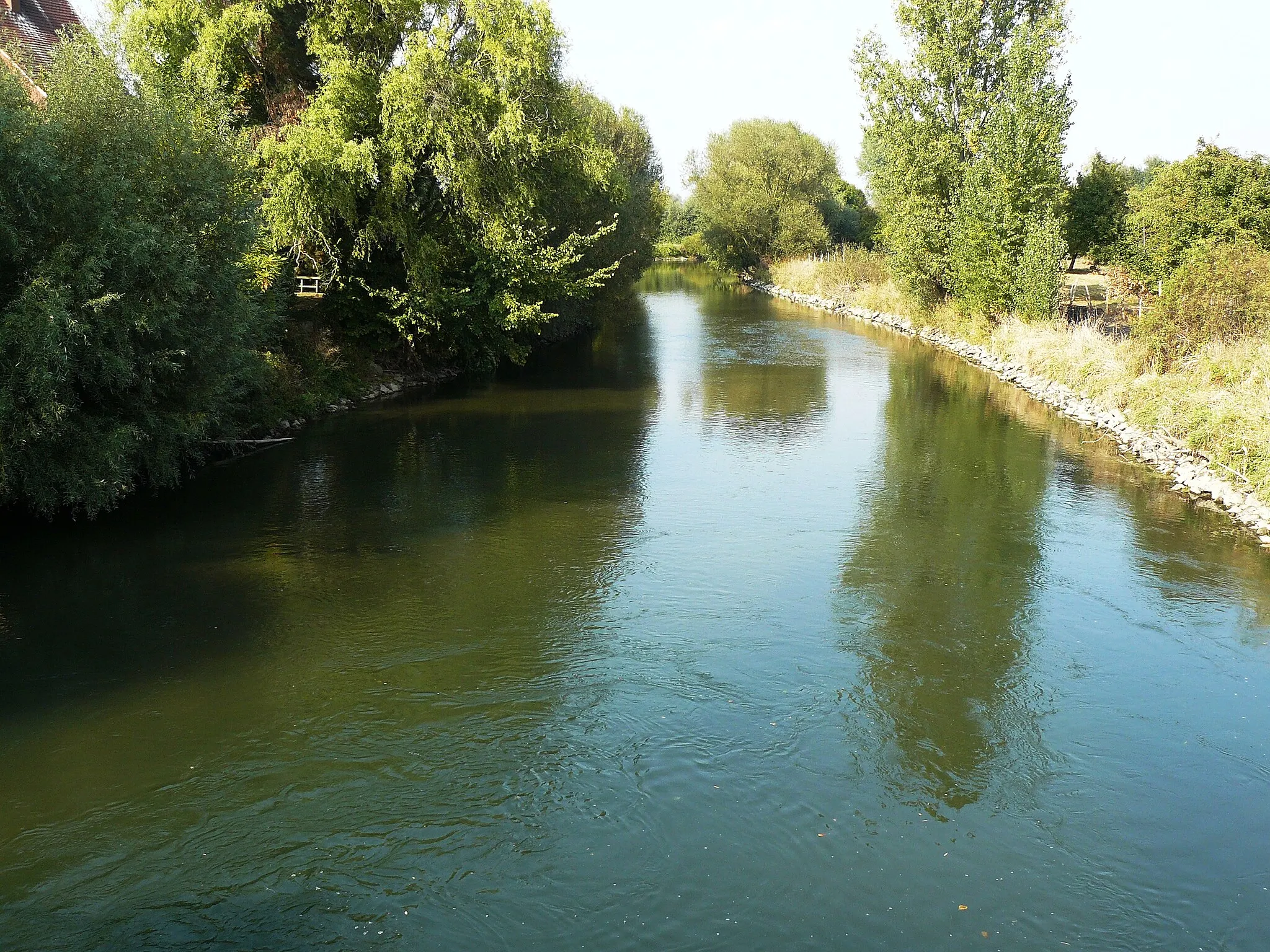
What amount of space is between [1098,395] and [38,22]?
30360 mm

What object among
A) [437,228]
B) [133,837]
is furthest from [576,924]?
[437,228]

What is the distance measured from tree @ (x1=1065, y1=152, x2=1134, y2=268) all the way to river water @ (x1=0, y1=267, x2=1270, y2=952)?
69.6 feet

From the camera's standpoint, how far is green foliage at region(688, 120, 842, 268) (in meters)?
60.6

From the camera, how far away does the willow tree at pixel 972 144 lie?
30938mm

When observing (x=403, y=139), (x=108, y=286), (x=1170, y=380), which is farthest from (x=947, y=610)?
(x=403, y=139)

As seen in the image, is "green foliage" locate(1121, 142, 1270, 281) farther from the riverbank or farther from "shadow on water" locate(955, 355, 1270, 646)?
"shadow on water" locate(955, 355, 1270, 646)

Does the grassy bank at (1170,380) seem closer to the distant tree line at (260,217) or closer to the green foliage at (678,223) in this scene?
the distant tree line at (260,217)

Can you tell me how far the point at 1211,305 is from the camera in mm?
19844

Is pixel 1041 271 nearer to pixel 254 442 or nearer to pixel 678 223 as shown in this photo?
pixel 254 442

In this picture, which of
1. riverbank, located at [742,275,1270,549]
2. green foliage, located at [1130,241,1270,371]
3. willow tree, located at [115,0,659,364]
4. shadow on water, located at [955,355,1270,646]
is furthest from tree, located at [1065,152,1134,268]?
willow tree, located at [115,0,659,364]

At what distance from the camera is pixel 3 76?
12891 mm

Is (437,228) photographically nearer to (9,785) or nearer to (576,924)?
(9,785)

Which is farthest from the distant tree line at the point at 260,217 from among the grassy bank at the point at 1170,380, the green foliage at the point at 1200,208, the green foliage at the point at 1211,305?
the green foliage at the point at 1200,208

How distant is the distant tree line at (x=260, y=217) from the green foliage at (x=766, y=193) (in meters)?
32.0
